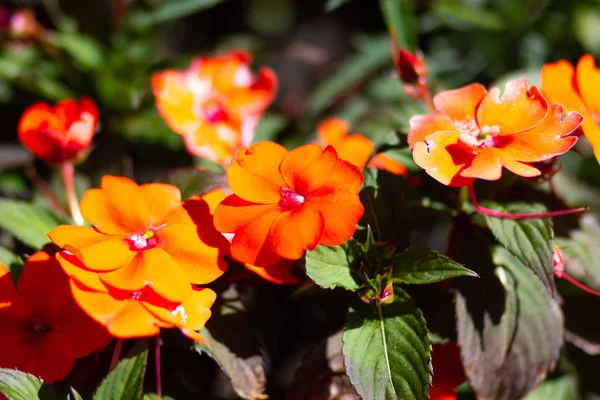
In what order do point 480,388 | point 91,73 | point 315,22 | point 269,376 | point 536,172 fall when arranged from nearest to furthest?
1. point 536,172
2. point 480,388
3. point 269,376
4. point 91,73
5. point 315,22

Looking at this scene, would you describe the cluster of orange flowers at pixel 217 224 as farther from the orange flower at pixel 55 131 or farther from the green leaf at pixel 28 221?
the orange flower at pixel 55 131

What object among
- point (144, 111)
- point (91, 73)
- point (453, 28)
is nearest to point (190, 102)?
point (144, 111)

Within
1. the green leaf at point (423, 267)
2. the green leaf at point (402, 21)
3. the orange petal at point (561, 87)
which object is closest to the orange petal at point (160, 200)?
the green leaf at point (423, 267)

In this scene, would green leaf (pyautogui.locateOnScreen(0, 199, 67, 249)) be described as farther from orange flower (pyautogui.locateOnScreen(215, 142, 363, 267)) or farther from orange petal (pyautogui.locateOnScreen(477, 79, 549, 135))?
orange petal (pyautogui.locateOnScreen(477, 79, 549, 135))

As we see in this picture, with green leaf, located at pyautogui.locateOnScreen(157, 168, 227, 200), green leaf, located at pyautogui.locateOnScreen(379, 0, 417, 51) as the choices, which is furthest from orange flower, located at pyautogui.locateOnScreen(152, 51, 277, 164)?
green leaf, located at pyautogui.locateOnScreen(157, 168, 227, 200)

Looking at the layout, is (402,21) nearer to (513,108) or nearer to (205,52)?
(513,108)

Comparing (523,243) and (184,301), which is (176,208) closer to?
(184,301)
